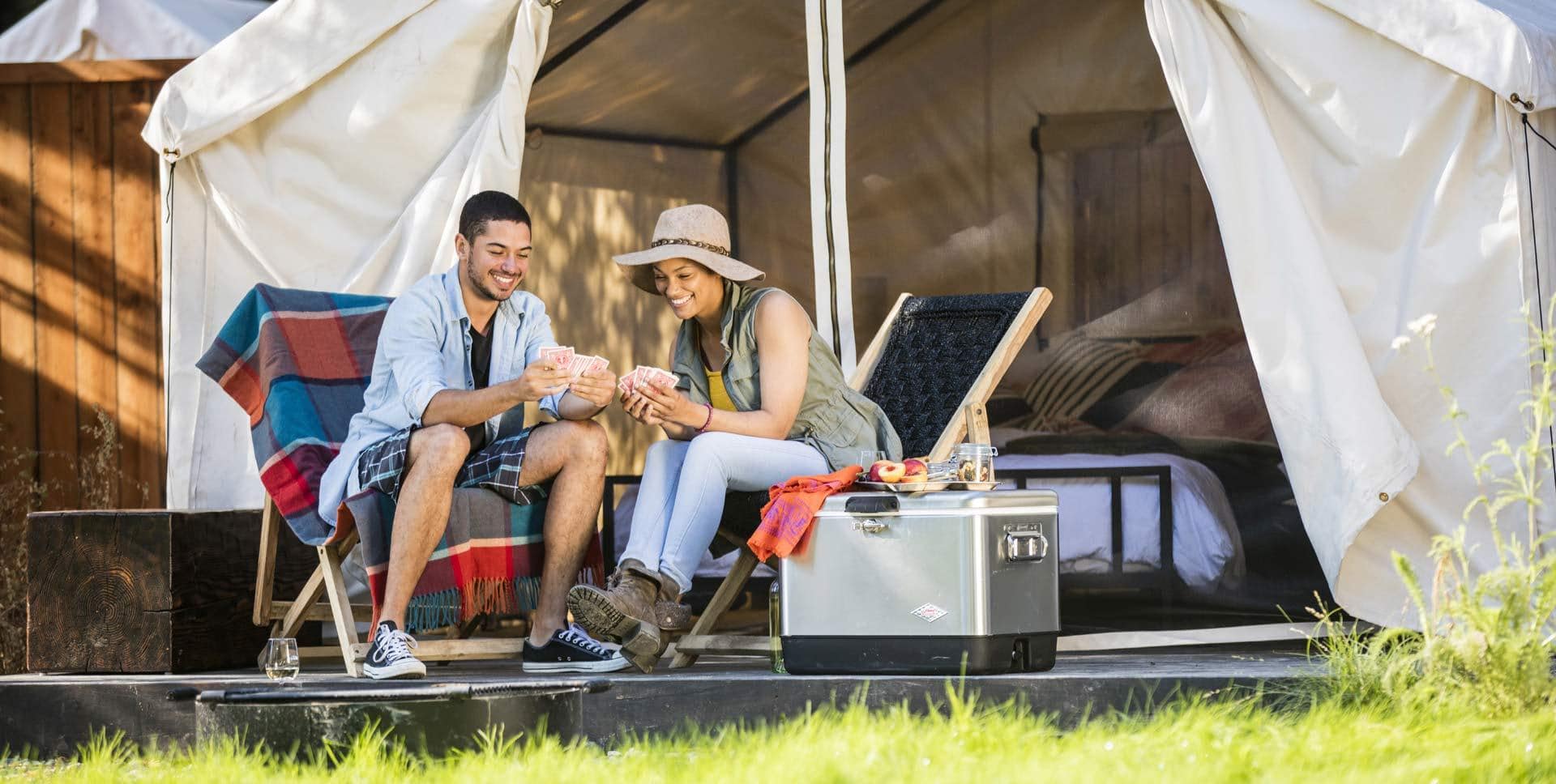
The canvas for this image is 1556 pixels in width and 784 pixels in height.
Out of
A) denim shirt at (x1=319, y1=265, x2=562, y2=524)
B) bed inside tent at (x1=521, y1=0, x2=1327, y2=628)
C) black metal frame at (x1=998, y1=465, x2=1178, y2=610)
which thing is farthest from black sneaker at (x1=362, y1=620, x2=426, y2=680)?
black metal frame at (x1=998, y1=465, x2=1178, y2=610)

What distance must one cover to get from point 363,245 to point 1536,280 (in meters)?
2.96

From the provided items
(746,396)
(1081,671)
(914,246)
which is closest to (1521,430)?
(1081,671)

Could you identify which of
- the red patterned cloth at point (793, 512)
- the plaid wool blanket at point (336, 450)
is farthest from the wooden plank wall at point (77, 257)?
the red patterned cloth at point (793, 512)

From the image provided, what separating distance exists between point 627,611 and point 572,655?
0.82 ft

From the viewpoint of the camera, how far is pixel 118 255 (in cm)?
580

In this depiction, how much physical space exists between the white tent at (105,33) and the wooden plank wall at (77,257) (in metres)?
0.48

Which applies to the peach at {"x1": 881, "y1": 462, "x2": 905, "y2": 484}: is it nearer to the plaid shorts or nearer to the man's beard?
the plaid shorts

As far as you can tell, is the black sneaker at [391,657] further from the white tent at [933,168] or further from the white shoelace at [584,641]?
the white tent at [933,168]

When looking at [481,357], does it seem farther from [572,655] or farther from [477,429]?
[572,655]

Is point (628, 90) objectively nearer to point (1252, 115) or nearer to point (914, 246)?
point (914, 246)

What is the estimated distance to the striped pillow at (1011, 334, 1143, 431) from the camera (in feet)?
19.1

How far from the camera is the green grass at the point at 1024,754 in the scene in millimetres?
2479

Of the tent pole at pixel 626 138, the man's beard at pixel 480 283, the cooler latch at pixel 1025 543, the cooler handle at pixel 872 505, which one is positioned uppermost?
the tent pole at pixel 626 138

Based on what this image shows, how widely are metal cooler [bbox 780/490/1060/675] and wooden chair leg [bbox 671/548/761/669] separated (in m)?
0.34
